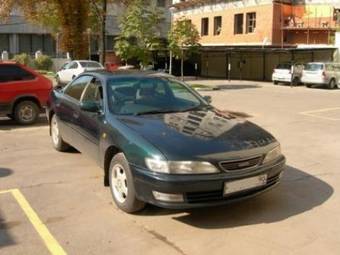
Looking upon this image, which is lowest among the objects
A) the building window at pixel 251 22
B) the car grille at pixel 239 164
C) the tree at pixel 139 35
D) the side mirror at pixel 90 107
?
the car grille at pixel 239 164

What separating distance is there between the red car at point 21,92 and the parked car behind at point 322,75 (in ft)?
65.0

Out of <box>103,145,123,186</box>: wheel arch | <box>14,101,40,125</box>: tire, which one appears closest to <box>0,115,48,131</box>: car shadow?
<box>14,101,40,125</box>: tire

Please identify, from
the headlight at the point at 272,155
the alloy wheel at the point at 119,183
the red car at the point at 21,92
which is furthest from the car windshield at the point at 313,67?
the alloy wheel at the point at 119,183

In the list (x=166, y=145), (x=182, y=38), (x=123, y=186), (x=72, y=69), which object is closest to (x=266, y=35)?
(x=182, y=38)

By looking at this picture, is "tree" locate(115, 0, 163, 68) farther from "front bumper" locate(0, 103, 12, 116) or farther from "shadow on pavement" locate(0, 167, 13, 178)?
"shadow on pavement" locate(0, 167, 13, 178)

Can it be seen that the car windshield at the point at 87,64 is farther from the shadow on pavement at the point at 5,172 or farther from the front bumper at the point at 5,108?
the shadow on pavement at the point at 5,172

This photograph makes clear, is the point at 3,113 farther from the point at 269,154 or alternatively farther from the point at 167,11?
the point at 167,11

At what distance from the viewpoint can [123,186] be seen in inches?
220

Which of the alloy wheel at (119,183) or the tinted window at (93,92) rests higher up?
the tinted window at (93,92)

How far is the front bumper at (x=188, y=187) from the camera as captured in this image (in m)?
4.90

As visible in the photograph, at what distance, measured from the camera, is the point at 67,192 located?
6344mm

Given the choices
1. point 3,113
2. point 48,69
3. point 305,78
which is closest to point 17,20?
point 48,69

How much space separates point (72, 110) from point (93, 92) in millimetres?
672

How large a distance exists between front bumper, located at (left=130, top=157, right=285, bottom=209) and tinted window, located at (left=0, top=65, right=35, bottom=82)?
7569 millimetres
